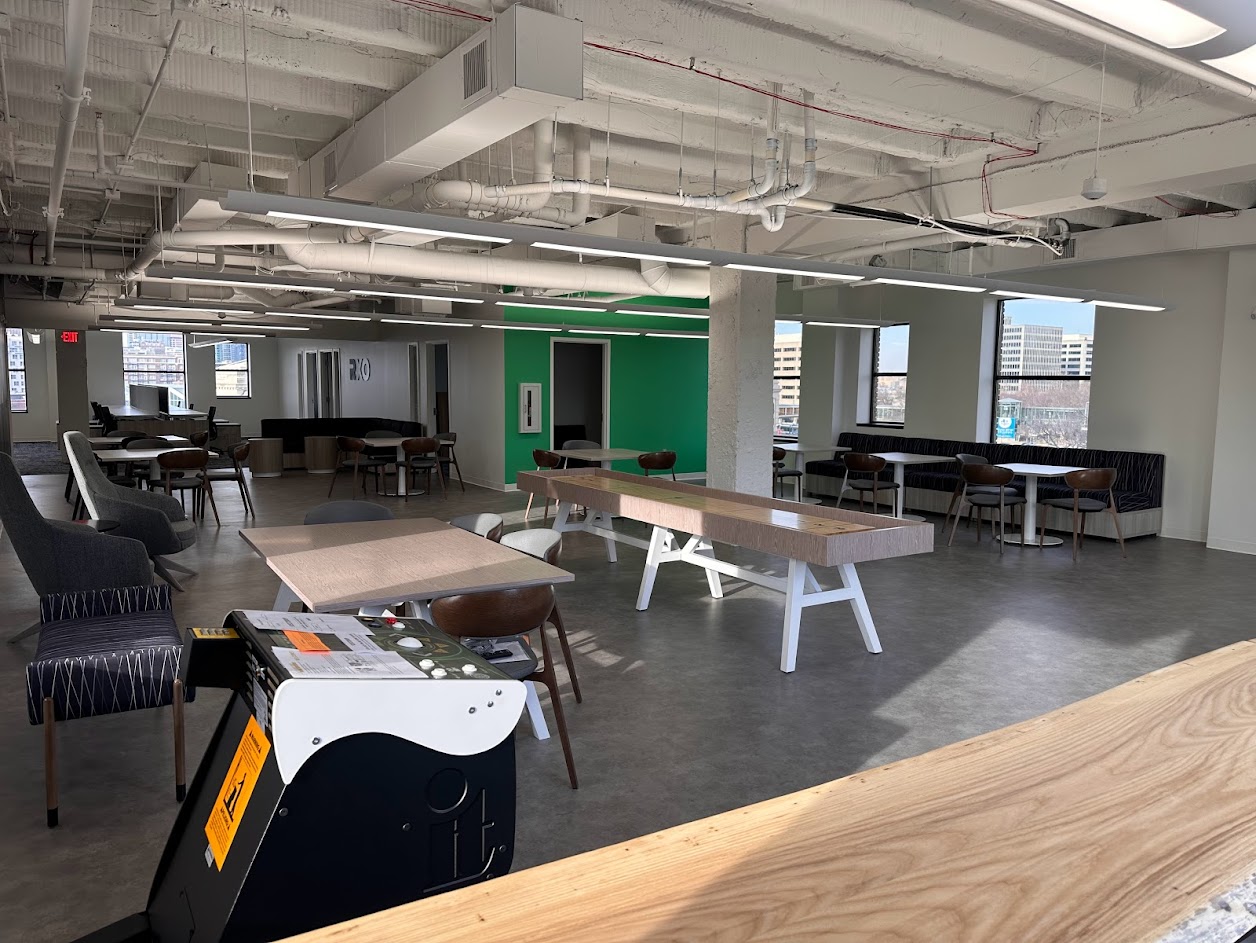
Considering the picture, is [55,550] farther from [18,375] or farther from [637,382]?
[18,375]

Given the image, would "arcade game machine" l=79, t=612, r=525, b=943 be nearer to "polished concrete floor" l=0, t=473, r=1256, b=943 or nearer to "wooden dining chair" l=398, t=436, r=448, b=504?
"polished concrete floor" l=0, t=473, r=1256, b=943

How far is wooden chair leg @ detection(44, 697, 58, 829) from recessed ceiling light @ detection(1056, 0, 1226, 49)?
3.57 meters

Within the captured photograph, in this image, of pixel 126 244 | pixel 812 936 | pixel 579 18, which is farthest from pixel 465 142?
pixel 126 244

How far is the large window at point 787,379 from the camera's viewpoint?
1605 cm

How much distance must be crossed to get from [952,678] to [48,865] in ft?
13.6

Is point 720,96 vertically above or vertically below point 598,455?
above

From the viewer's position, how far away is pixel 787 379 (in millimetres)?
16188

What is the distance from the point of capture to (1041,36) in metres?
4.68

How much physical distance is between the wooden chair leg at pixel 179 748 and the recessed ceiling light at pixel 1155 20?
334cm

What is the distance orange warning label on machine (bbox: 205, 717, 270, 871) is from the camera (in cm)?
143

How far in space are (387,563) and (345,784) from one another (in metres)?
2.71

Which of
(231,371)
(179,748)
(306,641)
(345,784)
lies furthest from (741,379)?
(231,371)

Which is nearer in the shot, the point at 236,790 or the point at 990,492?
the point at 236,790

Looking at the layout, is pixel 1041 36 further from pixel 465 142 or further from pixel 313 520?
pixel 313 520
